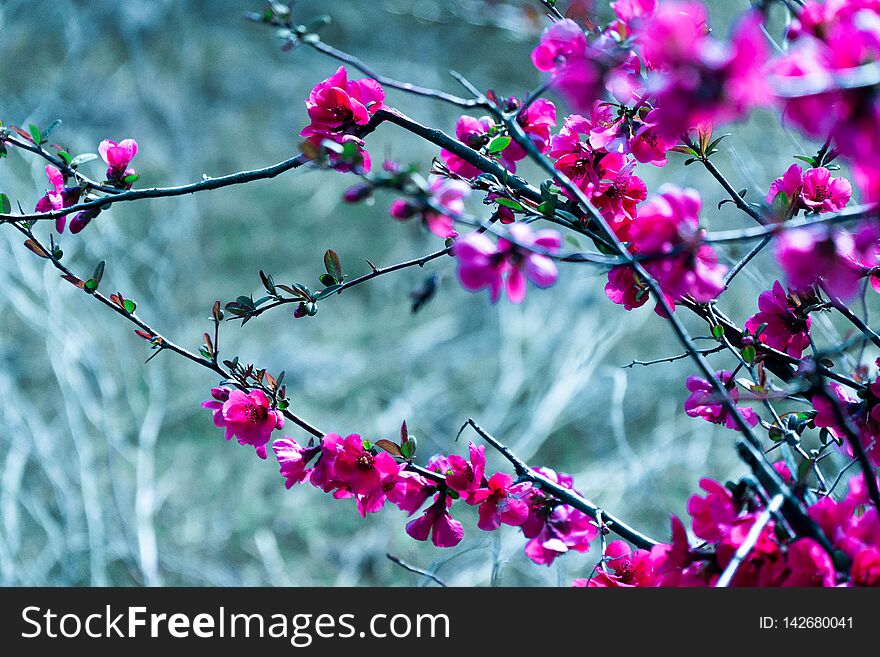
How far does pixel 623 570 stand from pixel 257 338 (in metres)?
2.30

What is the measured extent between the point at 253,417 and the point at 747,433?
16.9 inches

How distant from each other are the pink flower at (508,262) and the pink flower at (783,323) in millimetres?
335

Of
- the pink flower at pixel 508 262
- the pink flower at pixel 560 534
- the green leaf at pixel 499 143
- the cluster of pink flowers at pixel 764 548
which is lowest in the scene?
A: the cluster of pink flowers at pixel 764 548

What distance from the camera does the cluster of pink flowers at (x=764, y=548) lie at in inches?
17.5

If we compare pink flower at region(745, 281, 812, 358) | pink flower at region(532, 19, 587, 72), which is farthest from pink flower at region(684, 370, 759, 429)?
pink flower at region(532, 19, 587, 72)

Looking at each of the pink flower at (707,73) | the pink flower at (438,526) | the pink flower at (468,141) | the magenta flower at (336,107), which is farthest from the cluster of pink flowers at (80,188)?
the pink flower at (707,73)

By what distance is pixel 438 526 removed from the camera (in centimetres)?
72

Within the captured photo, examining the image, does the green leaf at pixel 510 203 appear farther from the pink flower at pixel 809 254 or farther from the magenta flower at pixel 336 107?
the pink flower at pixel 809 254

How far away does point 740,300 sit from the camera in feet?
9.43

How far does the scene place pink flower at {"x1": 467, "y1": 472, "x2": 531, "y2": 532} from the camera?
68 centimetres

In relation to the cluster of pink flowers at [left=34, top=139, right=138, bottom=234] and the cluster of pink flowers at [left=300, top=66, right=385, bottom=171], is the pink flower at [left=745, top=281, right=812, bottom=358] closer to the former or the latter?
the cluster of pink flowers at [left=300, top=66, right=385, bottom=171]

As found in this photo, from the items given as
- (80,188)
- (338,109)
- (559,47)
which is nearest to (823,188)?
(559,47)

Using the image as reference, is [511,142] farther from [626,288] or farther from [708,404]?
[708,404]

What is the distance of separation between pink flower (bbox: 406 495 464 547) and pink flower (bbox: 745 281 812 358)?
32 cm
